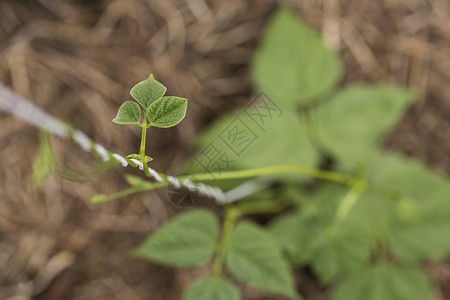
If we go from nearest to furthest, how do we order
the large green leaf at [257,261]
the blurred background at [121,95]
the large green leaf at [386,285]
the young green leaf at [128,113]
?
1. the young green leaf at [128,113]
2. the large green leaf at [257,261]
3. the large green leaf at [386,285]
4. the blurred background at [121,95]

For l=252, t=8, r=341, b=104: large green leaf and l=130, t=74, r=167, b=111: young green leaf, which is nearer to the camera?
l=130, t=74, r=167, b=111: young green leaf

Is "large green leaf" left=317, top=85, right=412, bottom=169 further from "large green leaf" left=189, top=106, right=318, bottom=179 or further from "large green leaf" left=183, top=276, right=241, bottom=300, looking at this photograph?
"large green leaf" left=183, top=276, right=241, bottom=300

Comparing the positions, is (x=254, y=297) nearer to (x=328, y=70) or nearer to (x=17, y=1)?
(x=328, y=70)

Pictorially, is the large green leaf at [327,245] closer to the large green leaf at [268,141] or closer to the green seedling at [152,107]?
the large green leaf at [268,141]

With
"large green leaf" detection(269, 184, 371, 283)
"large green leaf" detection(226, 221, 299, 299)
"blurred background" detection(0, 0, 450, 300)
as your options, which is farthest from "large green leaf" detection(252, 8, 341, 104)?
"large green leaf" detection(226, 221, 299, 299)

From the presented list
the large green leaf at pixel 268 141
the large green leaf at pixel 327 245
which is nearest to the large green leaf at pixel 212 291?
the large green leaf at pixel 327 245

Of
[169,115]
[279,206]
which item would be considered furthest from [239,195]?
[169,115]
